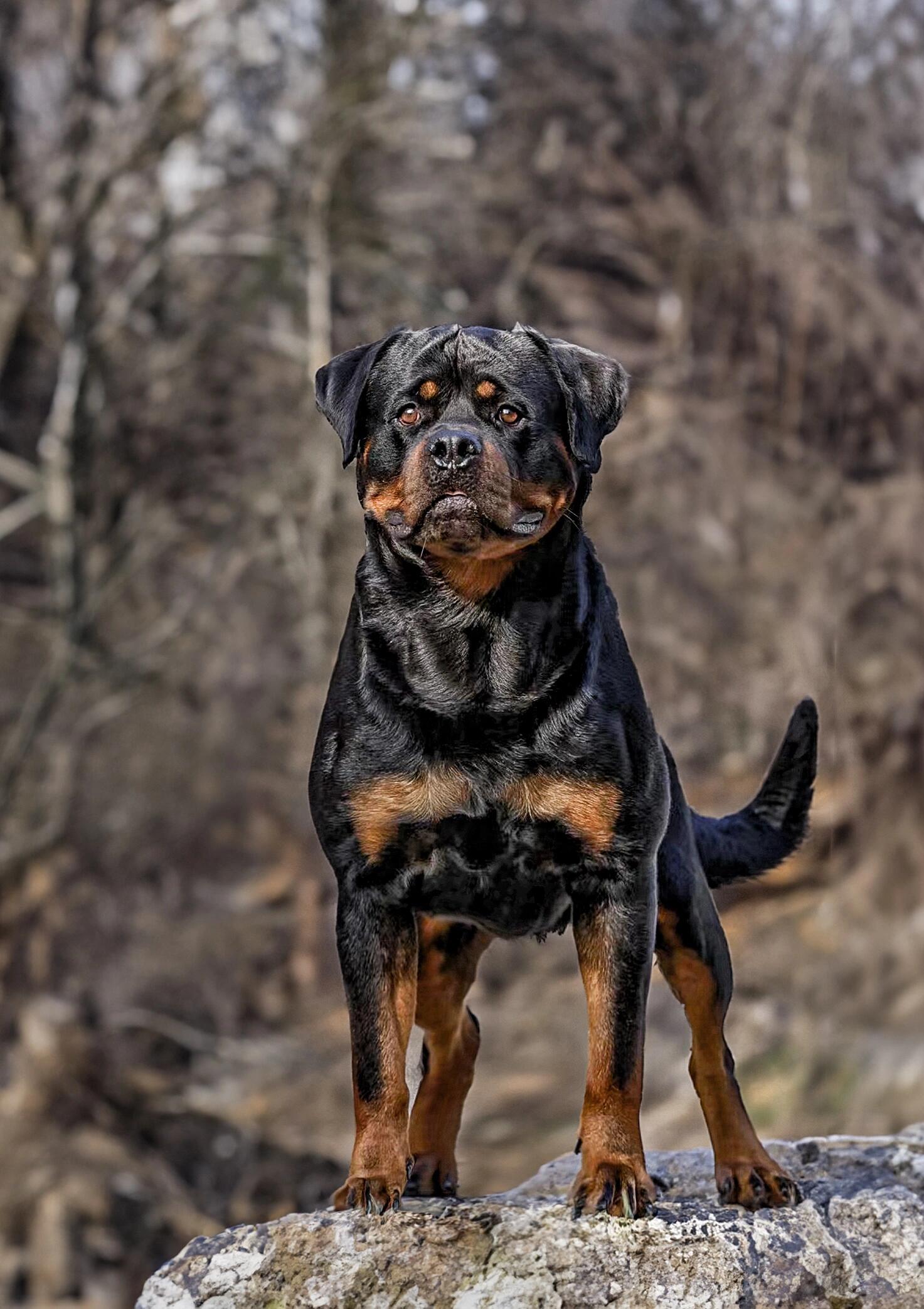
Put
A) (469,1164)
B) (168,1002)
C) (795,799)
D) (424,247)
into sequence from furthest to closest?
1. (424,247)
2. (168,1002)
3. (469,1164)
4. (795,799)

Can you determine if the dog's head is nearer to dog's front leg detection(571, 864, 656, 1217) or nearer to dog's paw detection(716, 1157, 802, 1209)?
dog's front leg detection(571, 864, 656, 1217)

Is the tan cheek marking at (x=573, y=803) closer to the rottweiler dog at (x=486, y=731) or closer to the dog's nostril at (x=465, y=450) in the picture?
the rottweiler dog at (x=486, y=731)

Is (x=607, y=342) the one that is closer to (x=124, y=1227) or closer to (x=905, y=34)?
(x=905, y=34)

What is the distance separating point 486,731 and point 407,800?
0.21 meters

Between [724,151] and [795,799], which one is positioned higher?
[724,151]

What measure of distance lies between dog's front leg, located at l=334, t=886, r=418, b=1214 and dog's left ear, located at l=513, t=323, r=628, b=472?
1011 millimetres

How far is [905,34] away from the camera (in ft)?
44.3

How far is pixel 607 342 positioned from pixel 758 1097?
6211 mm

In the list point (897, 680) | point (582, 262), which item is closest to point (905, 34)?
point (582, 262)

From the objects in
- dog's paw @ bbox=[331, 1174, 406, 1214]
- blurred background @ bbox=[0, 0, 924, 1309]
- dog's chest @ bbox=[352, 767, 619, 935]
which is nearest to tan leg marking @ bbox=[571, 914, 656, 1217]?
dog's chest @ bbox=[352, 767, 619, 935]

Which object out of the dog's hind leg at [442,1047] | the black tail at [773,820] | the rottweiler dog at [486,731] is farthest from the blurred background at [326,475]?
the rottweiler dog at [486,731]

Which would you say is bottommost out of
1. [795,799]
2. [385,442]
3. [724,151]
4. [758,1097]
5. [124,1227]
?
[124,1227]

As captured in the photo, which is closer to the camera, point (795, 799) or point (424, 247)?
point (795, 799)

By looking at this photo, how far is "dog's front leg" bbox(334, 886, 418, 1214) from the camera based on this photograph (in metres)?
3.21
